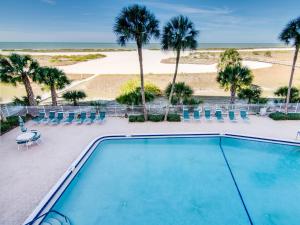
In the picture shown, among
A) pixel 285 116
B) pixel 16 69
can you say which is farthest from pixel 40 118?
pixel 285 116

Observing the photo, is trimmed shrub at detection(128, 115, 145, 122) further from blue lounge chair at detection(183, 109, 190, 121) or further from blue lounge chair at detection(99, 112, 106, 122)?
blue lounge chair at detection(183, 109, 190, 121)

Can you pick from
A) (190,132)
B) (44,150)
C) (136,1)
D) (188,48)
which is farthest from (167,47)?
(44,150)

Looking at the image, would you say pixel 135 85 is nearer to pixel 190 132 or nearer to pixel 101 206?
pixel 190 132

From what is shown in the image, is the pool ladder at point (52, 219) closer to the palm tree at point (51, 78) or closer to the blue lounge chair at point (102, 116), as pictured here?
the blue lounge chair at point (102, 116)

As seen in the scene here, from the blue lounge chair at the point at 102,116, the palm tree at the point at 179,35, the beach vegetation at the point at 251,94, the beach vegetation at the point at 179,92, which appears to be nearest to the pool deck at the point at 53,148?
the blue lounge chair at the point at 102,116

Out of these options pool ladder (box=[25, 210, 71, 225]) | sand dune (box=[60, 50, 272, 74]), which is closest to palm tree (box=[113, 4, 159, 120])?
pool ladder (box=[25, 210, 71, 225])

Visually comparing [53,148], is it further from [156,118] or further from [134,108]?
[156,118]

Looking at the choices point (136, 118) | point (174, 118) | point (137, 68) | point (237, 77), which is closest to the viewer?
point (174, 118)
